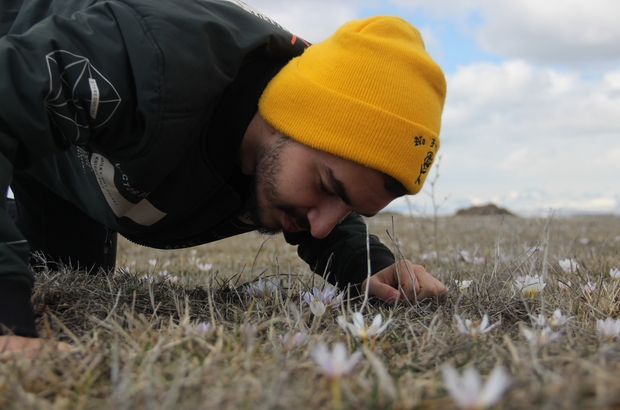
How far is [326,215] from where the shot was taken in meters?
2.53

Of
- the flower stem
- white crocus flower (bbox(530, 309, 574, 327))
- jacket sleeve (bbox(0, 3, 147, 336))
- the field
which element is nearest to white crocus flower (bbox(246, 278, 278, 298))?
the field

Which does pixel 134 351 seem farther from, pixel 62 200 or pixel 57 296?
pixel 62 200

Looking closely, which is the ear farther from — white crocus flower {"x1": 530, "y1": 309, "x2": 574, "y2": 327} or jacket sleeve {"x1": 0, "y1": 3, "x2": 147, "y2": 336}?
white crocus flower {"x1": 530, "y1": 309, "x2": 574, "y2": 327}

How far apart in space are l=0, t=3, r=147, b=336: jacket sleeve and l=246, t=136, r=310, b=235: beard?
29.2 inches

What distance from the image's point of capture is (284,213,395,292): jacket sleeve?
9.57ft

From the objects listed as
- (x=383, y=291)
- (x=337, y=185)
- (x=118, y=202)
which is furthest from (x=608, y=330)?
(x=118, y=202)

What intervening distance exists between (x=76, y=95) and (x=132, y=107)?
234mm

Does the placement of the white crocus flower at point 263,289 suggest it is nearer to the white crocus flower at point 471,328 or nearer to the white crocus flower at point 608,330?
the white crocus flower at point 471,328

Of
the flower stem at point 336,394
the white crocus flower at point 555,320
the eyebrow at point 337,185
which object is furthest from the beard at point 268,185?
the flower stem at point 336,394

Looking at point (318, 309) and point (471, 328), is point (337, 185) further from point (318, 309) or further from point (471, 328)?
point (471, 328)

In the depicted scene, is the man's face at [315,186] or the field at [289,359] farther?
the man's face at [315,186]

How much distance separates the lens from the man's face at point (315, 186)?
8.07 ft

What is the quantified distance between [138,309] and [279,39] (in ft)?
4.88

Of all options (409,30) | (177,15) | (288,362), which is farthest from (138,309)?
(409,30)
